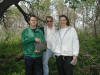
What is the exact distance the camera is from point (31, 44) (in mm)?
3492

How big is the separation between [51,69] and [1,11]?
2608 millimetres

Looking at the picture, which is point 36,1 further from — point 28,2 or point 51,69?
point 51,69

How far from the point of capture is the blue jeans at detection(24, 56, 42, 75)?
354cm

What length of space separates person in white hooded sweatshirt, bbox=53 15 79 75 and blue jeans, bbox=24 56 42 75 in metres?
0.52

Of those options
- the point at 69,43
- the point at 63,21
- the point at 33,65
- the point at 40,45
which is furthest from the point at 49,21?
the point at 33,65

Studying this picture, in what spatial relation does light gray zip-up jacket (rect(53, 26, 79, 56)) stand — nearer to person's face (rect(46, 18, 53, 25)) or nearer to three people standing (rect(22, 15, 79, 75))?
three people standing (rect(22, 15, 79, 75))

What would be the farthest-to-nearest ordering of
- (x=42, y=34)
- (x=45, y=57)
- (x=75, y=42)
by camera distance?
(x=45, y=57) < (x=42, y=34) < (x=75, y=42)

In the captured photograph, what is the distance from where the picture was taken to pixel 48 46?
385cm

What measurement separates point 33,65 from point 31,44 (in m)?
0.52

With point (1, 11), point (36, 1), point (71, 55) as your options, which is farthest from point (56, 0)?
point (71, 55)

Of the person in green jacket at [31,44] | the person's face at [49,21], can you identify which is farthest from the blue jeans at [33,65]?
the person's face at [49,21]

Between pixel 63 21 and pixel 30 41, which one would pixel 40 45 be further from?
pixel 63 21

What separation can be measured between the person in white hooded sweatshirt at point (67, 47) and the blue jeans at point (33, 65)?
518 millimetres

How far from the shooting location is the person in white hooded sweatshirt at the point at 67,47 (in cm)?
329
